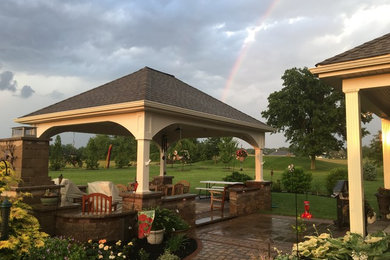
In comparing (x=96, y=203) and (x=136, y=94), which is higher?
(x=136, y=94)

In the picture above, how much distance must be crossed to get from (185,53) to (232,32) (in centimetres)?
270

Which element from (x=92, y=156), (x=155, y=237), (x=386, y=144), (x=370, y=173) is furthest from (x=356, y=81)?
(x=92, y=156)

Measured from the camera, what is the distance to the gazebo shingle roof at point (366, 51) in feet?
16.5

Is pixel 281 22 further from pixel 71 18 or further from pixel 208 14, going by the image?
pixel 71 18

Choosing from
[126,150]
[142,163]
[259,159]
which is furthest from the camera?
[126,150]

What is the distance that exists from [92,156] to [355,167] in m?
44.2

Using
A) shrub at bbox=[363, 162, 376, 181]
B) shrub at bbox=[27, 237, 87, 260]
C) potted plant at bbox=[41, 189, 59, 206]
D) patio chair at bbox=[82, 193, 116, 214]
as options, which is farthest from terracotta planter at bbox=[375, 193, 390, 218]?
shrub at bbox=[363, 162, 376, 181]

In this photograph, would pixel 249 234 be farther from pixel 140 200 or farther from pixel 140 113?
pixel 140 113

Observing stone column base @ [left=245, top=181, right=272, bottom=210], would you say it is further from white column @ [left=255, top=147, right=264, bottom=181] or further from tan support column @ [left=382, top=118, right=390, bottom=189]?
tan support column @ [left=382, top=118, right=390, bottom=189]

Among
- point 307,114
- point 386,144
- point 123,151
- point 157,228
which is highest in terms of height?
point 307,114

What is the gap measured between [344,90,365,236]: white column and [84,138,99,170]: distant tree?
42.5 metres

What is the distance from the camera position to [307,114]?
3766 cm

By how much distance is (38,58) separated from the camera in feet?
40.2

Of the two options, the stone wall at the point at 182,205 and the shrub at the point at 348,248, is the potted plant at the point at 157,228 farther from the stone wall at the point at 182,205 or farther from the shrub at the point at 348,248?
the shrub at the point at 348,248
